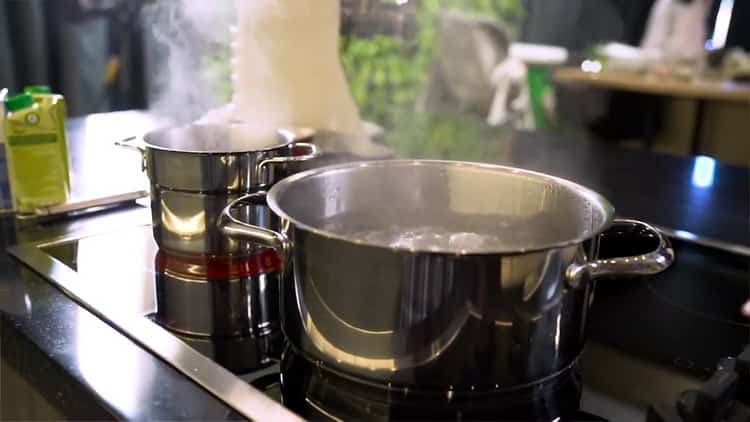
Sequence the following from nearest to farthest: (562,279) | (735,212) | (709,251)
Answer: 1. (562,279)
2. (709,251)
3. (735,212)

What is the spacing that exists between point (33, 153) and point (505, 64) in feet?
9.26

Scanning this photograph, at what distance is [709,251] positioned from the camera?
0.89 m

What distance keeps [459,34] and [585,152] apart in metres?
1.99

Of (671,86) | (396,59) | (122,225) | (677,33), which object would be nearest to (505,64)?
(671,86)

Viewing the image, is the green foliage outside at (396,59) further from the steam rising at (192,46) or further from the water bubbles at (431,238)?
the water bubbles at (431,238)

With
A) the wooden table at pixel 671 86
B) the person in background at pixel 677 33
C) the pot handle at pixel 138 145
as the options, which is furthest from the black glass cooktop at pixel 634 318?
the person in background at pixel 677 33

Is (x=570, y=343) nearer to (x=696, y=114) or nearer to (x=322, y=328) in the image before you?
(x=322, y=328)

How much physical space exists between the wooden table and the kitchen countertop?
→ 2124 millimetres

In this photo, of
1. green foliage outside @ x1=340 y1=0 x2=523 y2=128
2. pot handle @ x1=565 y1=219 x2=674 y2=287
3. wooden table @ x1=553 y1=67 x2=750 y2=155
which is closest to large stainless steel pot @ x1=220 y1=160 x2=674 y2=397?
pot handle @ x1=565 y1=219 x2=674 y2=287

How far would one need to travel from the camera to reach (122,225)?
2.93 feet

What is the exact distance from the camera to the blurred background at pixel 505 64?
2.14m

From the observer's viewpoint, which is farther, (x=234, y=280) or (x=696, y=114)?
(x=696, y=114)

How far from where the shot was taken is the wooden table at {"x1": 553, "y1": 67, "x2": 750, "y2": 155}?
10.8ft

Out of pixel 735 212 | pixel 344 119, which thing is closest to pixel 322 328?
pixel 344 119
